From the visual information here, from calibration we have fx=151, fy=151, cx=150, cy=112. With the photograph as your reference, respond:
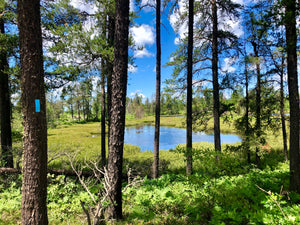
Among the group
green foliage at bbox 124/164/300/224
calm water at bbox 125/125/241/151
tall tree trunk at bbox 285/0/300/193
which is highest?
tall tree trunk at bbox 285/0/300/193

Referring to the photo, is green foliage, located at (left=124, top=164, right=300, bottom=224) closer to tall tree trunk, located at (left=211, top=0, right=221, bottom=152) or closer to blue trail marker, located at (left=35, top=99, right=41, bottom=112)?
blue trail marker, located at (left=35, top=99, right=41, bottom=112)

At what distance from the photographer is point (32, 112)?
95.3 inches

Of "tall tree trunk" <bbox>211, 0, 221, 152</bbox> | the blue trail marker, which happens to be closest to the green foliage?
the blue trail marker

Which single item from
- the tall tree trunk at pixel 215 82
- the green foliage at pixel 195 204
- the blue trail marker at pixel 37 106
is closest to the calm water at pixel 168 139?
the tall tree trunk at pixel 215 82

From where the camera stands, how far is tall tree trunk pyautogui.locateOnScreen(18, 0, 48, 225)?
235 centimetres

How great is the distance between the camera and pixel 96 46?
20.5ft

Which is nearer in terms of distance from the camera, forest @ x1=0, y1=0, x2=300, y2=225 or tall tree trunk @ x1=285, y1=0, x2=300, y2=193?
forest @ x1=0, y1=0, x2=300, y2=225

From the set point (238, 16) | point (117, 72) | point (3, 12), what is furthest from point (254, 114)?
point (3, 12)

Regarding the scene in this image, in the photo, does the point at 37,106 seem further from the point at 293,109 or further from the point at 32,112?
the point at 293,109

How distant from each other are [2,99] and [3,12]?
3.49 meters

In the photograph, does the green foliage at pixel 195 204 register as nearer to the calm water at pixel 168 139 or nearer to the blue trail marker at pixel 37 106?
the blue trail marker at pixel 37 106

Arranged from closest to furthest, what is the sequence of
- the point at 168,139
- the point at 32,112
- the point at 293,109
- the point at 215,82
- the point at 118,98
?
the point at 32,112 < the point at 118,98 < the point at 293,109 < the point at 215,82 < the point at 168,139

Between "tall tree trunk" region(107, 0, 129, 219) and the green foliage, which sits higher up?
"tall tree trunk" region(107, 0, 129, 219)

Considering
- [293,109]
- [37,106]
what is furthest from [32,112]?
[293,109]
